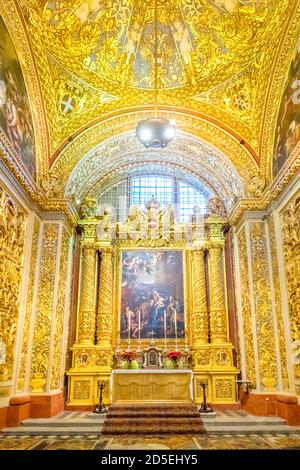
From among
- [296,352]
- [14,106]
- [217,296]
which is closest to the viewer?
[296,352]

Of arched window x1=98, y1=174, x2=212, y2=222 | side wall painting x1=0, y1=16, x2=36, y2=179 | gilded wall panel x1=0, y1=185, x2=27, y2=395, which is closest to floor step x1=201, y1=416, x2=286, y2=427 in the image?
gilded wall panel x1=0, y1=185, x2=27, y2=395

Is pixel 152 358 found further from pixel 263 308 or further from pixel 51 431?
pixel 51 431

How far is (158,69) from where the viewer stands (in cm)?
1095

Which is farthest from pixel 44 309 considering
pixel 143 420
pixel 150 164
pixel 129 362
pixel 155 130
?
pixel 150 164

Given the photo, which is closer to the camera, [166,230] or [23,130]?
[23,130]

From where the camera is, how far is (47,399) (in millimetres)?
9531

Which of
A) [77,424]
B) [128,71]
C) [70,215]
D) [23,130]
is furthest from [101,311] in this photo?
[128,71]

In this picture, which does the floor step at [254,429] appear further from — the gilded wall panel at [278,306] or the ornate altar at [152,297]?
the ornate altar at [152,297]

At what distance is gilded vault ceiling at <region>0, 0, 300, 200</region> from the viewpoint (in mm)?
9312

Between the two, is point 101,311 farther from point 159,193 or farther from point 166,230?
point 159,193

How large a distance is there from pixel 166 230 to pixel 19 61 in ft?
23.2

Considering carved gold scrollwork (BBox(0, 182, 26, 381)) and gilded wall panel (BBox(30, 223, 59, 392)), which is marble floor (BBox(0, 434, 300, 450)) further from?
gilded wall panel (BBox(30, 223, 59, 392))

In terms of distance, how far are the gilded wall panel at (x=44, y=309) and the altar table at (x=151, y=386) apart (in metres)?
2.04

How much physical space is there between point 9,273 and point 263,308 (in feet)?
22.8
